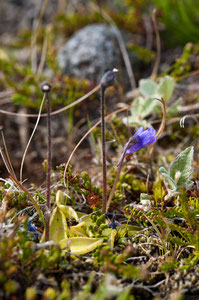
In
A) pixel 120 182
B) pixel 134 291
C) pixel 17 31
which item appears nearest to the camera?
pixel 134 291

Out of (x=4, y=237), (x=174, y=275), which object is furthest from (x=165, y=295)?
(x=4, y=237)

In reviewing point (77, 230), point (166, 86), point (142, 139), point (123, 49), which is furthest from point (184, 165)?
point (123, 49)

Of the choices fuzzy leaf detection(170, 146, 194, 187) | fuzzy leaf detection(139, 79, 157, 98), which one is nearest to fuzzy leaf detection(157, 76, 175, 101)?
fuzzy leaf detection(139, 79, 157, 98)

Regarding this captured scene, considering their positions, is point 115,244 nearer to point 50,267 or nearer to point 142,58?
point 50,267

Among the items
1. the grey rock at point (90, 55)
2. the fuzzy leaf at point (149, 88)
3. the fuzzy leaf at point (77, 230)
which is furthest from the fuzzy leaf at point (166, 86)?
the fuzzy leaf at point (77, 230)

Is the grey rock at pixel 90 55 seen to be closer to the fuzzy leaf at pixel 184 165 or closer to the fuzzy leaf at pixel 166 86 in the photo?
the fuzzy leaf at pixel 166 86
